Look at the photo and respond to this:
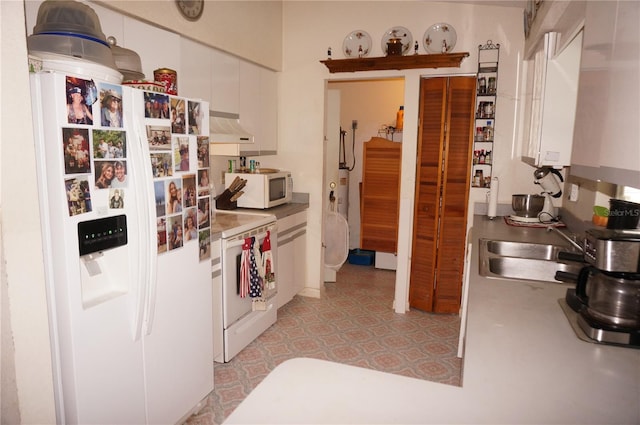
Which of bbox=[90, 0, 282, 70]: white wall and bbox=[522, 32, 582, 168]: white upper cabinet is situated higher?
bbox=[90, 0, 282, 70]: white wall

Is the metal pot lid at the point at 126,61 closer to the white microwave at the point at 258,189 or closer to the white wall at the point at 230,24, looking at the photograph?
the white wall at the point at 230,24

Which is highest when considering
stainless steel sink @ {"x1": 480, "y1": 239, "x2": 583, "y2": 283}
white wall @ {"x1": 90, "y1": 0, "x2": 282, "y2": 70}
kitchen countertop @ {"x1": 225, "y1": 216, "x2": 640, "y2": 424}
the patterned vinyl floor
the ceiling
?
the ceiling

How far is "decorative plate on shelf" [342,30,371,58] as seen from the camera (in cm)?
391

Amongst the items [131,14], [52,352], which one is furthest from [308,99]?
[52,352]

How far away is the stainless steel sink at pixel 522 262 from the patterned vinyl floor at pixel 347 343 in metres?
0.91

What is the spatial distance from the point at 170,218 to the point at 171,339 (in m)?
0.63

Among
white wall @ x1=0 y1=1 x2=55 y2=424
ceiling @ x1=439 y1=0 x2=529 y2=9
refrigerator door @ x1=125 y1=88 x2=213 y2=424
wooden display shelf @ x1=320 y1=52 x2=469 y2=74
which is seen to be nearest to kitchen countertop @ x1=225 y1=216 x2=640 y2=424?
white wall @ x1=0 y1=1 x2=55 y2=424

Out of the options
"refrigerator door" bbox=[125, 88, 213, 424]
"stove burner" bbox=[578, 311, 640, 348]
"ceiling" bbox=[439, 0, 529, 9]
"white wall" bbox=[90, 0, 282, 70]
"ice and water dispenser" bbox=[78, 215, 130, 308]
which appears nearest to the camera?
"stove burner" bbox=[578, 311, 640, 348]

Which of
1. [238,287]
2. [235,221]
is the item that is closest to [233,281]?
[238,287]

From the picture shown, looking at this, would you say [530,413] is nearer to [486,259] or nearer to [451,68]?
[486,259]

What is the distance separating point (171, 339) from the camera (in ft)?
7.20

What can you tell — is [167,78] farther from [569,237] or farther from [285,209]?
[569,237]

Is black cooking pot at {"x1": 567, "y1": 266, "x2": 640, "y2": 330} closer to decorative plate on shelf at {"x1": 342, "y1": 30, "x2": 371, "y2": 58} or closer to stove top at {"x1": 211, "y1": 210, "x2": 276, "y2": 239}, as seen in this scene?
stove top at {"x1": 211, "y1": 210, "x2": 276, "y2": 239}

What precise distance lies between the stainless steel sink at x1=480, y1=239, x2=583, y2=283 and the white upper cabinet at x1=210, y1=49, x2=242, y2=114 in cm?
216
